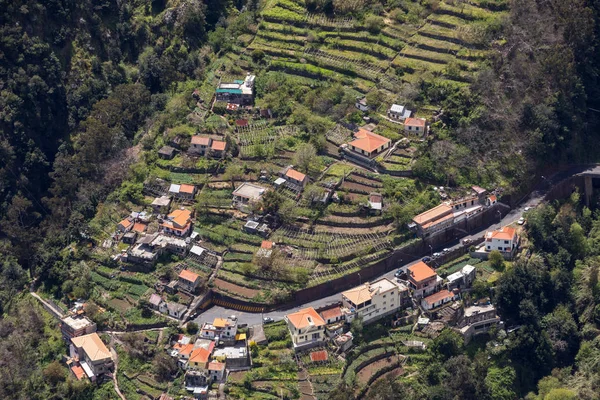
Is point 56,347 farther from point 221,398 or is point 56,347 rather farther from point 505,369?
point 505,369

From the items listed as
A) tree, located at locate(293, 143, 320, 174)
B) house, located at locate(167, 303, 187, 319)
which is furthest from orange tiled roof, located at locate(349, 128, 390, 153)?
house, located at locate(167, 303, 187, 319)

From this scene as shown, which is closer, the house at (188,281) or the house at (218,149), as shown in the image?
the house at (188,281)

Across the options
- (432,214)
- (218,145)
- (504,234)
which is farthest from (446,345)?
(218,145)

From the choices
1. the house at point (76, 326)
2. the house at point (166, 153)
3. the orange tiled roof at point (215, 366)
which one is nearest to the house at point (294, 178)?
the house at point (166, 153)

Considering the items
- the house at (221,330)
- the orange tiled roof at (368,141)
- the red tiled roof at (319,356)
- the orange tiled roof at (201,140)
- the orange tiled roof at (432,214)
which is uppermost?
the orange tiled roof at (368,141)

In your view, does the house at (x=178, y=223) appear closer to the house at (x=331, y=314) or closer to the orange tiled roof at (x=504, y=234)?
the house at (x=331, y=314)

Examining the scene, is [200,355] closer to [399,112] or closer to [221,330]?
[221,330]
